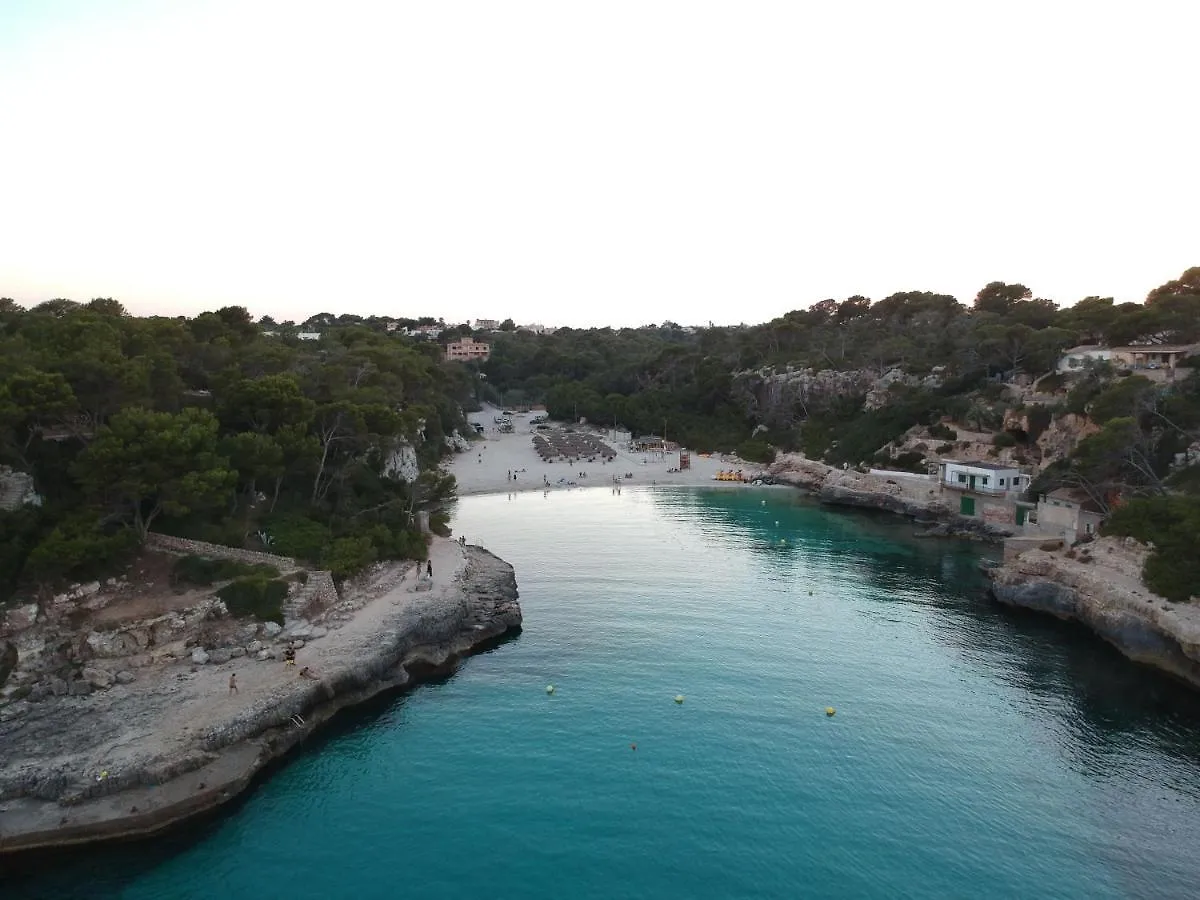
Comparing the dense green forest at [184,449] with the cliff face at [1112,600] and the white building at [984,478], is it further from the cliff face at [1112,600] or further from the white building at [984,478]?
the white building at [984,478]

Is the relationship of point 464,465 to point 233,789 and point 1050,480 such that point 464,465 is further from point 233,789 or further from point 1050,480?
point 233,789

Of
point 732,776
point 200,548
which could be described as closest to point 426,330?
point 200,548

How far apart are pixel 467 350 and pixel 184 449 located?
128238mm

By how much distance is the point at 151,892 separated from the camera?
610 inches

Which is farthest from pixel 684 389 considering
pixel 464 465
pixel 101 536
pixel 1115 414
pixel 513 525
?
pixel 101 536

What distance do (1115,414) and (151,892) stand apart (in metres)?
47.1

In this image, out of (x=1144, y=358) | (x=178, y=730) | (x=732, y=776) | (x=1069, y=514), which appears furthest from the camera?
(x=1144, y=358)

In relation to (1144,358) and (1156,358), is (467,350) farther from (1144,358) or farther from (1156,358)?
(1156,358)

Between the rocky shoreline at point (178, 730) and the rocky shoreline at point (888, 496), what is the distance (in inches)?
1389

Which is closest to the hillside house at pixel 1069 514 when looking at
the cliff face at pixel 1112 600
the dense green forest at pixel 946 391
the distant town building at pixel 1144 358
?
the dense green forest at pixel 946 391

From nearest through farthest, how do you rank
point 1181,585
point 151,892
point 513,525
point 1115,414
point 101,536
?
point 151,892, point 101,536, point 1181,585, point 1115,414, point 513,525

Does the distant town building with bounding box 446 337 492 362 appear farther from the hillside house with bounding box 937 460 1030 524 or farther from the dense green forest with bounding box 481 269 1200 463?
the hillside house with bounding box 937 460 1030 524

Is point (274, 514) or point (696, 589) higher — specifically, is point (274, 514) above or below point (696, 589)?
above

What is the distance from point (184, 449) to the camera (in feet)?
83.6
